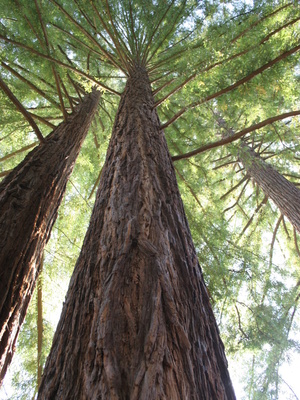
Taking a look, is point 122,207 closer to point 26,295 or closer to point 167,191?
point 167,191

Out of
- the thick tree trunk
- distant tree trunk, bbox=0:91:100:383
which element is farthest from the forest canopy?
distant tree trunk, bbox=0:91:100:383

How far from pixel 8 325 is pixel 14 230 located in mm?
708

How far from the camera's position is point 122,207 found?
1.45 m

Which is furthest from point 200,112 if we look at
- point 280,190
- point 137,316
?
point 137,316

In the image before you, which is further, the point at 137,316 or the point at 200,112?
the point at 200,112

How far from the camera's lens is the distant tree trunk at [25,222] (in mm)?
1988

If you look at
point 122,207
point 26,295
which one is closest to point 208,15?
point 122,207

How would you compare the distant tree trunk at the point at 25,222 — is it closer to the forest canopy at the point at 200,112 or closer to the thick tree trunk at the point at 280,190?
the forest canopy at the point at 200,112

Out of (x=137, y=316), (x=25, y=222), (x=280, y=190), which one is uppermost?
(x=280, y=190)

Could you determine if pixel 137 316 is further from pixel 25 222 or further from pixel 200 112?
pixel 200 112

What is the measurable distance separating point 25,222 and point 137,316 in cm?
177

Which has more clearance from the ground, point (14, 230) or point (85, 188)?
point (85, 188)

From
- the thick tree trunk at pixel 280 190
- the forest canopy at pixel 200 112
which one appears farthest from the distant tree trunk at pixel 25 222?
the thick tree trunk at pixel 280 190

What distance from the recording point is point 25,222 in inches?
92.4
